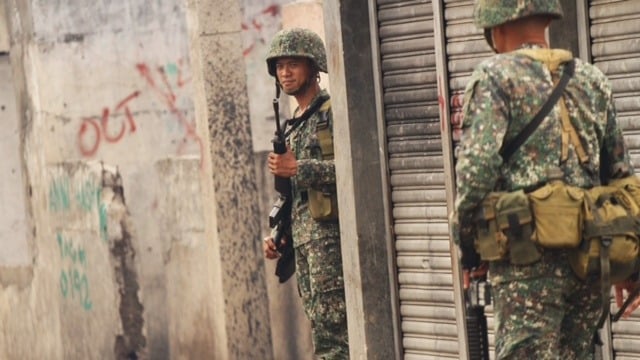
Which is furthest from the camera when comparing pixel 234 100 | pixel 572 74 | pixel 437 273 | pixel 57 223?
pixel 57 223

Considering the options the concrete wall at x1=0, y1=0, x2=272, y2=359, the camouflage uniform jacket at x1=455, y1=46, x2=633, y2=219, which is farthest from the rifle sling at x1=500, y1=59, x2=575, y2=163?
the concrete wall at x1=0, y1=0, x2=272, y2=359

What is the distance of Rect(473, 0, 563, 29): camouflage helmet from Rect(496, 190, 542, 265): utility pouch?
592mm

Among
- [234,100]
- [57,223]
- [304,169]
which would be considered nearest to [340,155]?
[304,169]

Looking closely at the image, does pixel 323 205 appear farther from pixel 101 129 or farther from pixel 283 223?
pixel 101 129

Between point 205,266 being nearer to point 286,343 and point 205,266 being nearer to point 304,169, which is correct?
point 286,343

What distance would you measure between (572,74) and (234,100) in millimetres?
7019

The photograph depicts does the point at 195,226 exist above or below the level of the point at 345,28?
below

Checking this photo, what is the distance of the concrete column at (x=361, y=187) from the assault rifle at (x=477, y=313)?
7.33 feet

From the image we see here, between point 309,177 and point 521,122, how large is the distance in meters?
2.70

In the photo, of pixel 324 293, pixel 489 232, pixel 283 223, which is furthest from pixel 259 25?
pixel 489 232

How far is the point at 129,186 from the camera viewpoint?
14.8 meters

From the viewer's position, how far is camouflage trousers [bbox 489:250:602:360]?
6.80 m

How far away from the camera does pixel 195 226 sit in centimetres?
1440

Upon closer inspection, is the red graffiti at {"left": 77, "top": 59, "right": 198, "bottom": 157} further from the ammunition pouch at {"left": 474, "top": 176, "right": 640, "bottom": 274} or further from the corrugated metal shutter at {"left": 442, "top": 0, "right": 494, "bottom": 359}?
the ammunition pouch at {"left": 474, "top": 176, "right": 640, "bottom": 274}
